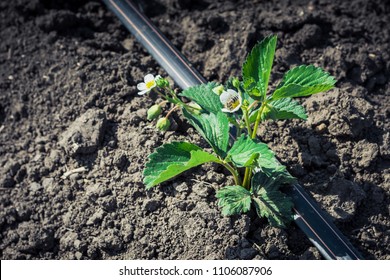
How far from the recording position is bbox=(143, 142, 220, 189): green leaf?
161cm

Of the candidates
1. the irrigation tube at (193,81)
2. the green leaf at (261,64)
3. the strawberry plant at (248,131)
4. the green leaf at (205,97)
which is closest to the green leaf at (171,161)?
the strawberry plant at (248,131)

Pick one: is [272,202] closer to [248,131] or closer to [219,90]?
[248,131]

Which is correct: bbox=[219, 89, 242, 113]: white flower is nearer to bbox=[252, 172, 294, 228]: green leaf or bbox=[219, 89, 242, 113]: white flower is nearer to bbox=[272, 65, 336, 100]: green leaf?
bbox=[272, 65, 336, 100]: green leaf

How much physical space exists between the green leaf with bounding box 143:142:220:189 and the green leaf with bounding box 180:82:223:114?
6.1 inches

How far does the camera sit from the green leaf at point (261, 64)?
168cm

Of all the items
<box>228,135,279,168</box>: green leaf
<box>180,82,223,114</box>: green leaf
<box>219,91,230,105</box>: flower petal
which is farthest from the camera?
<box>180,82,223,114</box>: green leaf

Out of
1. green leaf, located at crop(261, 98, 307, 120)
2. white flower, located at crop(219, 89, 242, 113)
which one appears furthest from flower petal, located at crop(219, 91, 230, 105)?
green leaf, located at crop(261, 98, 307, 120)

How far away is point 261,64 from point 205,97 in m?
0.23

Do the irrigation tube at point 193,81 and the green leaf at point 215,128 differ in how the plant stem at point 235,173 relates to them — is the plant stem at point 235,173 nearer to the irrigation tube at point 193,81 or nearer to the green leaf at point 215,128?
the green leaf at point 215,128

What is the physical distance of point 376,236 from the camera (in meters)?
1.84

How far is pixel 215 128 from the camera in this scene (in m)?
1.75

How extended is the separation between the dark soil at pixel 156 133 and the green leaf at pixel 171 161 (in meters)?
0.20

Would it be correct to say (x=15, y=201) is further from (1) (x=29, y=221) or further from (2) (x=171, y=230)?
(2) (x=171, y=230)
